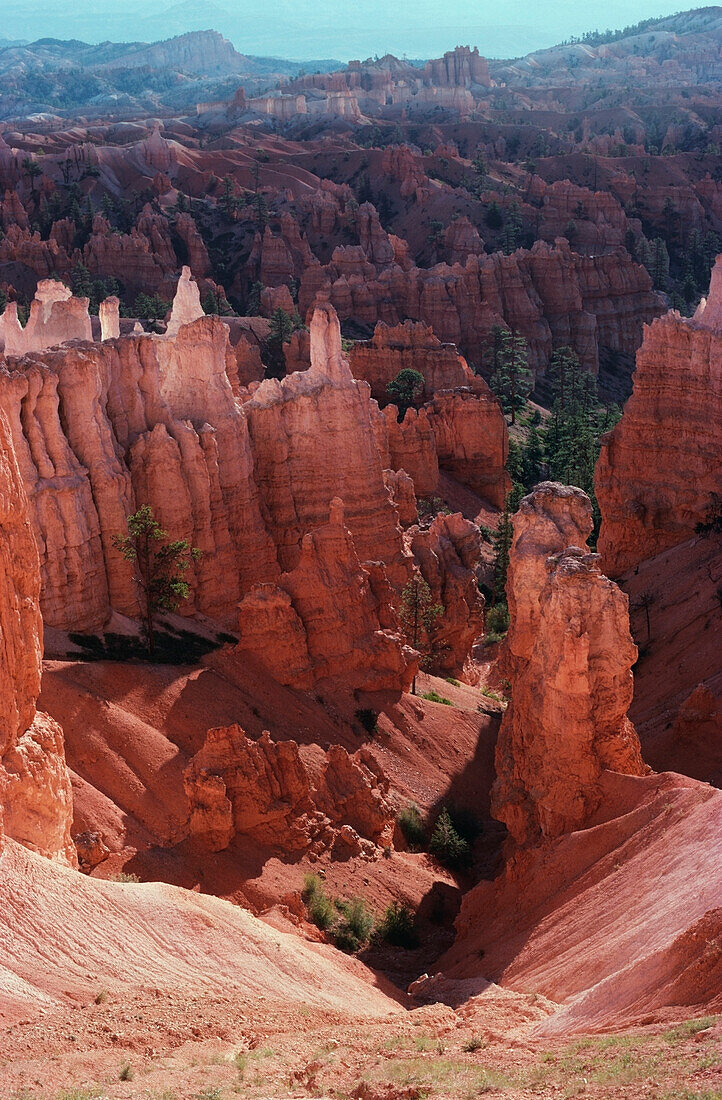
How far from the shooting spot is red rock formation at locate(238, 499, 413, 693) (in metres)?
30.1

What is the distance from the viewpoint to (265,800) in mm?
24594

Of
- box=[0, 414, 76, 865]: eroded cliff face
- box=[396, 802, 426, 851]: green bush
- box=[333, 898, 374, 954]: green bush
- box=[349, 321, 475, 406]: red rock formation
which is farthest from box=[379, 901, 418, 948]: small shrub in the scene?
box=[349, 321, 475, 406]: red rock formation

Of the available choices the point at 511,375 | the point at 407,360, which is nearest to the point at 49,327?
the point at 407,360

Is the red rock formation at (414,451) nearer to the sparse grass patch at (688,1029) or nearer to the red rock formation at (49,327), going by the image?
the red rock formation at (49,327)

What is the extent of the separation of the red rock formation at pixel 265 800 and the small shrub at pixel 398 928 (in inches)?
74.1

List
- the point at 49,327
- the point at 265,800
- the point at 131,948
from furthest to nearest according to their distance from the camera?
the point at 49,327 < the point at 265,800 < the point at 131,948

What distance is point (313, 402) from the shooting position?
3762cm

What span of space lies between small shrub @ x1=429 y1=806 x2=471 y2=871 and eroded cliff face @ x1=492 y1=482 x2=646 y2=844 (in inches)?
87.1

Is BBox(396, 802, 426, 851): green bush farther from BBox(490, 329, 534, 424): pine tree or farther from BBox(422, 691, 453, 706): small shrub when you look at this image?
BBox(490, 329, 534, 424): pine tree

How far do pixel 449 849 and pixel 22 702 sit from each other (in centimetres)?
1167

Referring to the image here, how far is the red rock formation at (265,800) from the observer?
2364cm

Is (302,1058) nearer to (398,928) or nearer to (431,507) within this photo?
(398,928)

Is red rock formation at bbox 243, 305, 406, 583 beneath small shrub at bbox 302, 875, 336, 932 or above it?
above

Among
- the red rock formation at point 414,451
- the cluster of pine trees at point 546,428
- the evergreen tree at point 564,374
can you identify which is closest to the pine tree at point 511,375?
the cluster of pine trees at point 546,428
